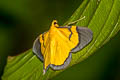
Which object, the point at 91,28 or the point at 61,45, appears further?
the point at 61,45

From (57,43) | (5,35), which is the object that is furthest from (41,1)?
(57,43)

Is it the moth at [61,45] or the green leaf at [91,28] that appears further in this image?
the moth at [61,45]

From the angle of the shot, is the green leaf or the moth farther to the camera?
the moth

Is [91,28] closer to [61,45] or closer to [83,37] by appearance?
[83,37]

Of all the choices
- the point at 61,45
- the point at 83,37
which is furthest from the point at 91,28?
the point at 61,45
